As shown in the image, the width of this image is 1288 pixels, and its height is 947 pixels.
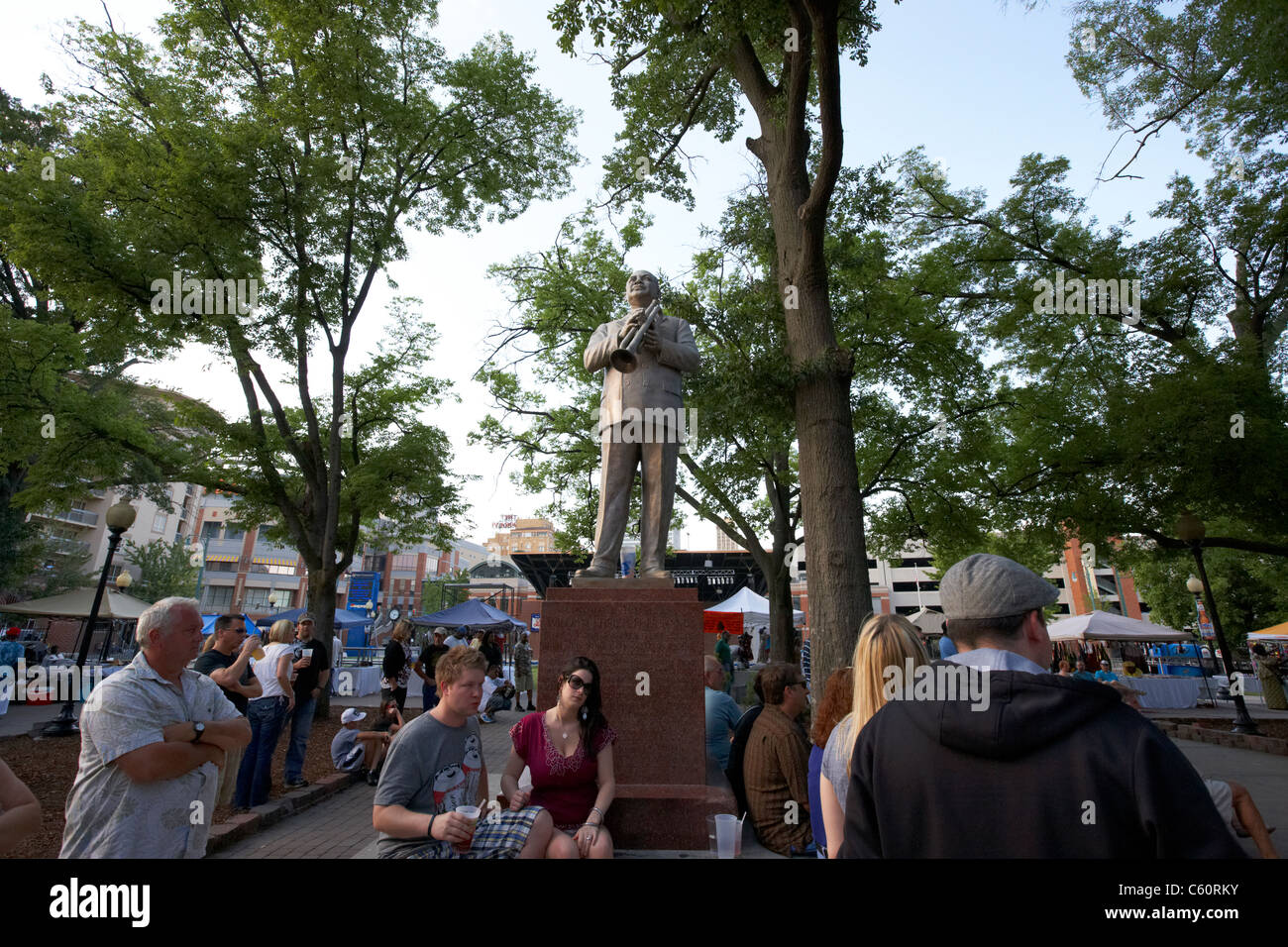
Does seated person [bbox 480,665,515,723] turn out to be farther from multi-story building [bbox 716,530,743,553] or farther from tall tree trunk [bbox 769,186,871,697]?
tall tree trunk [bbox 769,186,871,697]

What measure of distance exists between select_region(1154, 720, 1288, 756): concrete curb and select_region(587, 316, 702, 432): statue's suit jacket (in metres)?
9.94

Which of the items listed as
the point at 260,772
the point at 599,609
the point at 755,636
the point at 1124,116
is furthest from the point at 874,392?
the point at 755,636

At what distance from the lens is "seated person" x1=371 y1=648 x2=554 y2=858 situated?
3.00 m

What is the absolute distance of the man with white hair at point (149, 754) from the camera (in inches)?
108

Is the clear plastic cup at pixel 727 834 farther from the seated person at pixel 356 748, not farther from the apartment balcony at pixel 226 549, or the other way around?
the apartment balcony at pixel 226 549

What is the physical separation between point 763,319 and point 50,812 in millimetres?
11182

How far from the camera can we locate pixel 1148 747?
1.49 meters

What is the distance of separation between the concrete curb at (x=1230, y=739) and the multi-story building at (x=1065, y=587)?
21.8m

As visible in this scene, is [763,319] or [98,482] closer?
[763,319]

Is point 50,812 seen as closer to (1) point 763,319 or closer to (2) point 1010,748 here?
(2) point 1010,748

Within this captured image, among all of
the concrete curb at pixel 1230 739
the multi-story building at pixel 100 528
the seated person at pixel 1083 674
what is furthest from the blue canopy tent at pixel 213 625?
the concrete curb at pixel 1230 739

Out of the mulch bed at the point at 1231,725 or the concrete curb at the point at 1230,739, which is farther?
the mulch bed at the point at 1231,725

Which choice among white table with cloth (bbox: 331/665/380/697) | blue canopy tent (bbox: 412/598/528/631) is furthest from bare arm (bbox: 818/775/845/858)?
blue canopy tent (bbox: 412/598/528/631)

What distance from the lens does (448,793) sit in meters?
3.33
